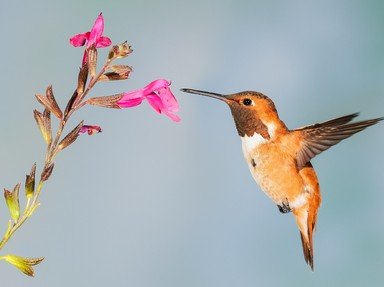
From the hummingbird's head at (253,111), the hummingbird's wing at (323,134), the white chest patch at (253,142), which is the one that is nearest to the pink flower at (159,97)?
the hummingbird's head at (253,111)

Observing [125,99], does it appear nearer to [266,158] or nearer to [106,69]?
[106,69]

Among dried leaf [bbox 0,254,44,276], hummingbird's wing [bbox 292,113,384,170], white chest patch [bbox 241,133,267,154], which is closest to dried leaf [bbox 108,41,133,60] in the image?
dried leaf [bbox 0,254,44,276]

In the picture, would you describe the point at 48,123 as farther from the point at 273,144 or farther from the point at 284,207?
the point at 284,207

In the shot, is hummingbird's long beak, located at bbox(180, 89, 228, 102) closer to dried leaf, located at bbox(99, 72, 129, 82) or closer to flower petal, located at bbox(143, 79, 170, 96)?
flower petal, located at bbox(143, 79, 170, 96)

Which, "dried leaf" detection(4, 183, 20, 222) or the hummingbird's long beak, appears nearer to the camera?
"dried leaf" detection(4, 183, 20, 222)

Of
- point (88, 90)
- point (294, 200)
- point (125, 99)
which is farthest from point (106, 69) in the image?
point (294, 200)

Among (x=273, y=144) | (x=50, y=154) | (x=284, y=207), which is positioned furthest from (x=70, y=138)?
(x=284, y=207)

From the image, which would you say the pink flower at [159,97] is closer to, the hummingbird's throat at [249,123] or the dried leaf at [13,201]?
the dried leaf at [13,201]
